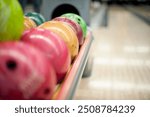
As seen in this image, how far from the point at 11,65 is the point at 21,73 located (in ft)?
0.15

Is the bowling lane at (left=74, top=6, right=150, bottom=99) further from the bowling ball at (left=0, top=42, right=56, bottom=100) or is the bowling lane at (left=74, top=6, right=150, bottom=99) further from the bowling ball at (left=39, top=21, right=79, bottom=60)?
the bowling ball at (left=0, top=42, right=56, bottom=100)

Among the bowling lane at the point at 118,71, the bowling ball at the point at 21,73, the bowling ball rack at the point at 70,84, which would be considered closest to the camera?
the bowling ball at the point at 21,73

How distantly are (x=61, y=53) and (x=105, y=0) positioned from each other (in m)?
15.3

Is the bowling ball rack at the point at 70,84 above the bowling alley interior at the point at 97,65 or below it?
above

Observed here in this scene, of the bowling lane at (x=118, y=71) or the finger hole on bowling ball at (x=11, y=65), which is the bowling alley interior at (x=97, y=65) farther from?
the finger hole on bowling ball at (x=11, y=65)

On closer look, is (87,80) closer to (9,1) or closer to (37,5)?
(9,1)

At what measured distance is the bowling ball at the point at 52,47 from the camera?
1.11 m

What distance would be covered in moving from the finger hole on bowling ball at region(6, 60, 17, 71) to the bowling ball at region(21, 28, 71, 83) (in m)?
0.23

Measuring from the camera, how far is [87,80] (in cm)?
292

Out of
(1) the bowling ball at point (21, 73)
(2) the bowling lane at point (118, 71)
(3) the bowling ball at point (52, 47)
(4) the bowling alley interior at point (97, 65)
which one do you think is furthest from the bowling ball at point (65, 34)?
(2) the bowling lane at point (118, 71)

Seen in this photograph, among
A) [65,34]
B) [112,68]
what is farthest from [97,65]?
[65,34]

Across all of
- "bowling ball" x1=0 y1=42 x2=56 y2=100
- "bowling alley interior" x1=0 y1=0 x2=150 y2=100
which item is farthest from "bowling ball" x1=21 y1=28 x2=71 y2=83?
"bowling ball" x1=0 y1=42 x2=56 y2=100

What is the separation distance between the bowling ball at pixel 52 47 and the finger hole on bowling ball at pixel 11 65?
9.2 inches

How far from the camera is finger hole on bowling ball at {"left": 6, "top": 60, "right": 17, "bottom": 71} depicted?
0.86 meters
